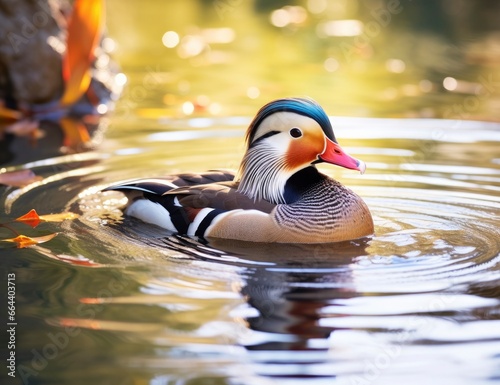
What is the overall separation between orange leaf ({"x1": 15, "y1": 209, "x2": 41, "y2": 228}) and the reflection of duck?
73cm

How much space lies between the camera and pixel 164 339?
14.4 ft

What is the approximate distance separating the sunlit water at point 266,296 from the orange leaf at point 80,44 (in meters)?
2.87

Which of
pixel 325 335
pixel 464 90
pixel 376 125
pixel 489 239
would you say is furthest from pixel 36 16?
pixel 325 335

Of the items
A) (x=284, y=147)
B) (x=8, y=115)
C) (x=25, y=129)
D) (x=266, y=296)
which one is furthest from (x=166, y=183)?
Answer: (x=8, y=115)

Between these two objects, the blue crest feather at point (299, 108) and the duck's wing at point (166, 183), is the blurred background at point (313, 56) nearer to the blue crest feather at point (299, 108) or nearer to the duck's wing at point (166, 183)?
the duck's wing at point (166, 183)

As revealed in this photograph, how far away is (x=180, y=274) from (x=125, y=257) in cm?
49

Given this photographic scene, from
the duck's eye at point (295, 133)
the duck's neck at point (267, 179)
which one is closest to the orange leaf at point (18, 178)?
the duck's neck at point (267, 179)

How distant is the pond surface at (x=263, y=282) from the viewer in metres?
4.13

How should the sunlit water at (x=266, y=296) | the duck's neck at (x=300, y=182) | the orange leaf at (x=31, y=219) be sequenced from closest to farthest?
the sunlit water at (x=266, y=296), the duck's neck at (x=300, y=182), the orange leaf at (x=31, y=219)

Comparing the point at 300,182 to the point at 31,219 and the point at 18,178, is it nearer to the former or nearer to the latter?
the point at 31,219

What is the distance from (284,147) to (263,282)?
1173mm

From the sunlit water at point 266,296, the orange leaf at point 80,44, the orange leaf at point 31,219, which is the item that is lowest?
the sunlit water at point 266,296

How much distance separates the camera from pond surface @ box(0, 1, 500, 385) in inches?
163

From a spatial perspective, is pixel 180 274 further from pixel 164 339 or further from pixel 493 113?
pixel 493 113
